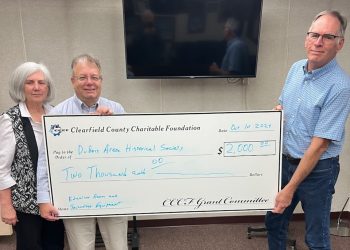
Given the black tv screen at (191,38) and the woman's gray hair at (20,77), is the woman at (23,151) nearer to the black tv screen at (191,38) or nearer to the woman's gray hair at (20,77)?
the woman's gray hair at (20,77)

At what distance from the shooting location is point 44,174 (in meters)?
1.65

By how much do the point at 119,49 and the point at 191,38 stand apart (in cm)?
62

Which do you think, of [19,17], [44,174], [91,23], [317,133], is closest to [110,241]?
[44,174]

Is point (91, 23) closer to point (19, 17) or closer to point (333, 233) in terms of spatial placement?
point (19, 17)

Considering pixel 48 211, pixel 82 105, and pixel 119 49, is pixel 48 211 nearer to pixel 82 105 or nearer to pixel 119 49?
pixel 82 105

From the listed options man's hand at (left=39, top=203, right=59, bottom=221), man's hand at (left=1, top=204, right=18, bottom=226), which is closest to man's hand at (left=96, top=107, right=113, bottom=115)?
man's hand at (left=39, top=203, right=59, bottom=221)

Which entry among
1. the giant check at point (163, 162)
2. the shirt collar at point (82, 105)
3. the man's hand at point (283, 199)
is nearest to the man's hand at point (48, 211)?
the giant check at point (163, 162)

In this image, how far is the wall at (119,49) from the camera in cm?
253

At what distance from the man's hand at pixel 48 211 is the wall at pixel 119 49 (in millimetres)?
1270

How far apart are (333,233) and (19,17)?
3.31 m

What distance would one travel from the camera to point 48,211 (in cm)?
167

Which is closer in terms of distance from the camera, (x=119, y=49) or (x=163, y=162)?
(x=163, y=162)

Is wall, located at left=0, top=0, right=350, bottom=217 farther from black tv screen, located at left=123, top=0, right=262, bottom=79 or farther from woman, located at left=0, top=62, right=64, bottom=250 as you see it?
woman, located at left=0, top=62, right=64, bottom=250

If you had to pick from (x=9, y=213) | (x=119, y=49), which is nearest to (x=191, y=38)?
(x=119, y=49)
